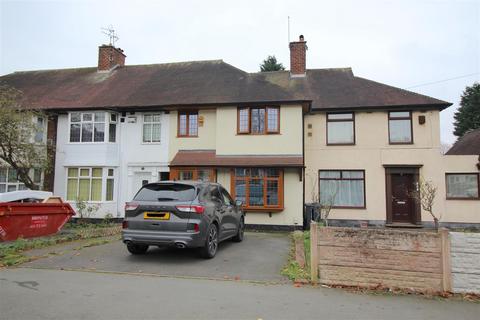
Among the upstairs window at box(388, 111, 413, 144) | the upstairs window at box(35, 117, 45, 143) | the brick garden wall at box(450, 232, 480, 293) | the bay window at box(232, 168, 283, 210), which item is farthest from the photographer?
the upstairs window at box(35, 117, 45, 143)

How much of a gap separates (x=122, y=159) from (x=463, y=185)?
612 inches

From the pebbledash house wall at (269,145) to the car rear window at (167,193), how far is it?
22.4 feet

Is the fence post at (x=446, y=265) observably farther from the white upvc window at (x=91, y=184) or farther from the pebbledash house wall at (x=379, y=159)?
the white upvc window at (x=91, y=184)

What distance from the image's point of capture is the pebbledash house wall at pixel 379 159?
15.5 meters

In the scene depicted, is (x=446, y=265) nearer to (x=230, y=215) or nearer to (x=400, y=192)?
(x=230, y=215)

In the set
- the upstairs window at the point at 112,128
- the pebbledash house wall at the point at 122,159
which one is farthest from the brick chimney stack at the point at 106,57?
the pebbledash house wall at the point at 122,159

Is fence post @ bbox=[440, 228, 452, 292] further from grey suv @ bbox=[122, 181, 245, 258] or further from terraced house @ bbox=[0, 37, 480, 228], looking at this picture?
terraced house @ bbox=[0, 37, 480, 228]

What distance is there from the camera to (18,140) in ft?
46.7

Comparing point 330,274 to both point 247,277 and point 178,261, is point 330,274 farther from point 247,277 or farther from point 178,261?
point 178,261

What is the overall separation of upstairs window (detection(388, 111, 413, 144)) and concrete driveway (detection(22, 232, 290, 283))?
915cm

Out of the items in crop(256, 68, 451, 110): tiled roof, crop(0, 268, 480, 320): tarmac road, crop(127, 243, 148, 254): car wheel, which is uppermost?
crop(256, 68, 451, 110): tiled roof

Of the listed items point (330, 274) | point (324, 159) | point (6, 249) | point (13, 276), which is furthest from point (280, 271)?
point (324, 159)

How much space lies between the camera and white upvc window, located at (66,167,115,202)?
16.4 meters

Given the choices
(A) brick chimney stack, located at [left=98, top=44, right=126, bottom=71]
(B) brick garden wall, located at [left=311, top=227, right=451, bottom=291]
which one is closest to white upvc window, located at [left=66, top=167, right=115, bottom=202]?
(A) brick chimney stack, located at [left=98, top=44, right=126, bottom=71]
